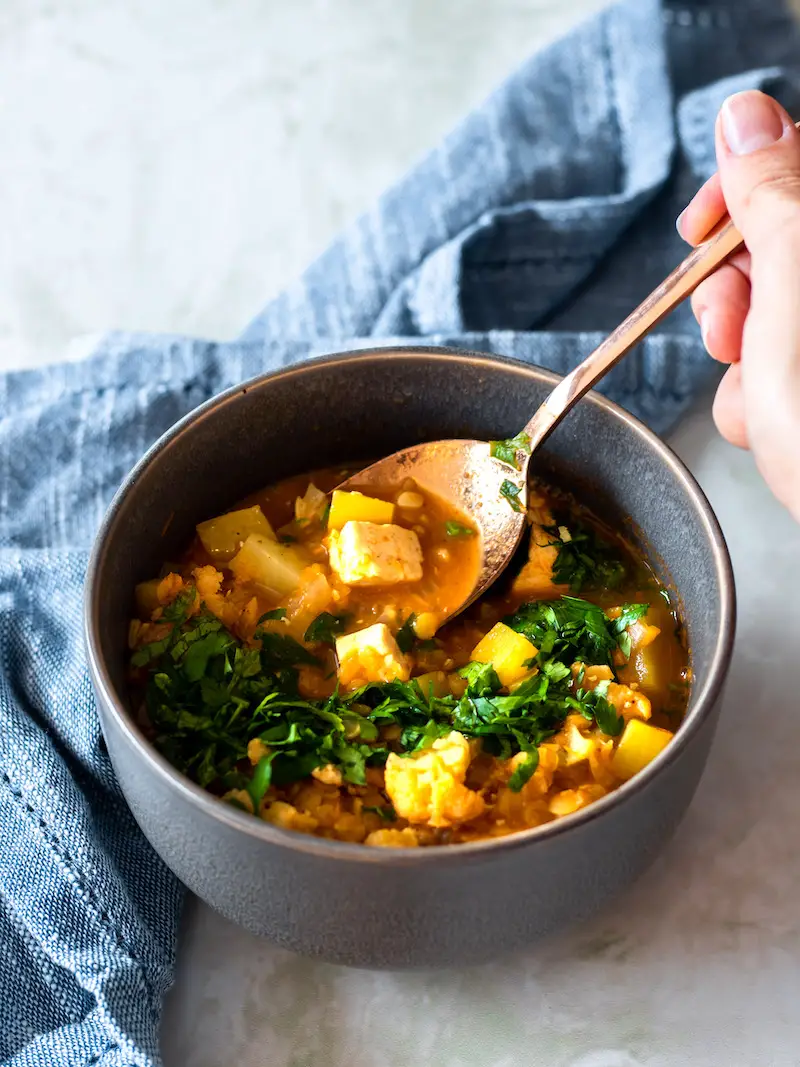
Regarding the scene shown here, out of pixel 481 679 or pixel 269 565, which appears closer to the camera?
pixel 481 679

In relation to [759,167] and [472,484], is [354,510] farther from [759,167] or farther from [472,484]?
[759,167]

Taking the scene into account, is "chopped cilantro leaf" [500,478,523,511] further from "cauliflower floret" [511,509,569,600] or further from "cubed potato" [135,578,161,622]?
"cubed potato" [135,578,161,622]

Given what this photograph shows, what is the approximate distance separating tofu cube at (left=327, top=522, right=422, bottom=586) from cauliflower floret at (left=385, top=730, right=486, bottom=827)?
0.44 meters

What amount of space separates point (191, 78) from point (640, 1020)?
3173mm

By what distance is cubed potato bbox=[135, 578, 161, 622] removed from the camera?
7.87 ft

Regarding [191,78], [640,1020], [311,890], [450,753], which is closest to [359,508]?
[450,753]

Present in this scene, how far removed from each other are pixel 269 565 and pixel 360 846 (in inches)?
31.7

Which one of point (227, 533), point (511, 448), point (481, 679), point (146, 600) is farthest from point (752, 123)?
point (146, 600)

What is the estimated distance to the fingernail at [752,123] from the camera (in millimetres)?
2369

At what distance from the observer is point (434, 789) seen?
201 cm

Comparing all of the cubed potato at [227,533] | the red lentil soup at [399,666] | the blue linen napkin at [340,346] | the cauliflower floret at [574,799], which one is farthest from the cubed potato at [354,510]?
the cauliflower floret at [574,799]

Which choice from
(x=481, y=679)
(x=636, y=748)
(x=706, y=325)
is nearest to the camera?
(x=636, y=748)

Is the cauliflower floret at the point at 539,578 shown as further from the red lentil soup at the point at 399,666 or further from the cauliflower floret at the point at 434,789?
the cauliflower floret at the point at 434,789

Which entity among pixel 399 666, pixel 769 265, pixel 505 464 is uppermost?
pixel 769 265
